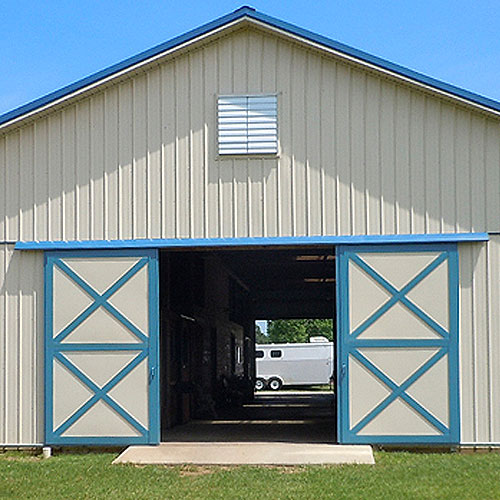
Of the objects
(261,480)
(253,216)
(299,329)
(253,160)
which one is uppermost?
(253,160)

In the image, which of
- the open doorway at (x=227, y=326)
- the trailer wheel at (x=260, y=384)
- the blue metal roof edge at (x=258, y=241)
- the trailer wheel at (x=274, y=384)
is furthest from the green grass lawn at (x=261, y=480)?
the trailer wheel at (x=274, y=384)

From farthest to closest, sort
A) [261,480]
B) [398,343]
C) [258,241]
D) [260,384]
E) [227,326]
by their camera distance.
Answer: [260,384] < [227,326] < [258,241] < [398,343] < [261,480]

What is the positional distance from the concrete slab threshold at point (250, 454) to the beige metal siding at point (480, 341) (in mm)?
1535

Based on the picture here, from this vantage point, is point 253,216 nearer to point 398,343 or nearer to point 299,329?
point 398,343

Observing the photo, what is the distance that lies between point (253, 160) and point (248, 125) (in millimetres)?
502

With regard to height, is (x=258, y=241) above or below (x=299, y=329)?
above

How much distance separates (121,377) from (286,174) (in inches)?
147

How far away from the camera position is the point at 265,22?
14.9 meters

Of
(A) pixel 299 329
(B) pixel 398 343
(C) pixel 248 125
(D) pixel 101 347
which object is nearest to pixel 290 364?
(A) pixel 299 329

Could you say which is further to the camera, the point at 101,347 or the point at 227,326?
the point at 227,326

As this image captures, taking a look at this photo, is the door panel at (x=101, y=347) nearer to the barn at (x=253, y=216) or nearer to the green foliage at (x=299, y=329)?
the barn at (x=253, y=216)

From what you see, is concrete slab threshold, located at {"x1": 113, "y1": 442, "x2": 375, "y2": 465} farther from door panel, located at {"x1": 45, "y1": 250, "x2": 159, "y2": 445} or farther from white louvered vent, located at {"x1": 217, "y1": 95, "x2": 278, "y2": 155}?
white louvered vent, located at {"x1": 217, "y1": 95, "x2": 278, "y2": 155}

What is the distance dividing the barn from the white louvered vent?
0.09 ft

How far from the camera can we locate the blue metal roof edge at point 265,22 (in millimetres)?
14648
